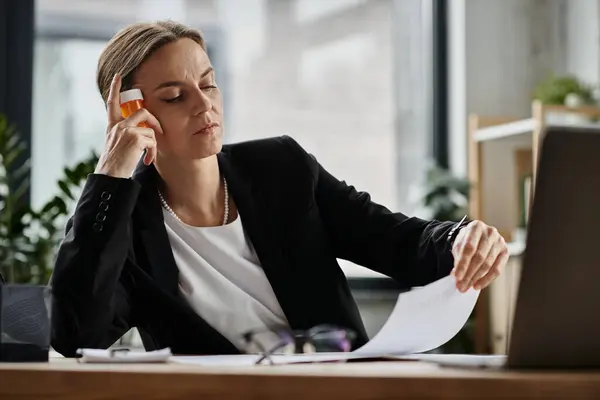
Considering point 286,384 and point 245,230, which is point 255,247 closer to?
point 245,230

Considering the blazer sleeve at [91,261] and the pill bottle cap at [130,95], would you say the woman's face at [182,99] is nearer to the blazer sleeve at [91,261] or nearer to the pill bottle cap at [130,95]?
the pill bottle cap at [130,95]

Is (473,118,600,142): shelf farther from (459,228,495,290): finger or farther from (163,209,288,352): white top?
(459,228,495,290): finger

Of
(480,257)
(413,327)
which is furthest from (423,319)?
(480,257)

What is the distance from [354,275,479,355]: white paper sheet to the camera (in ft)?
3.56

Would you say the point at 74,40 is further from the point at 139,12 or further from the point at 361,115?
the point at 361,115

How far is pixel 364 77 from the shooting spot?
4254 millimetres

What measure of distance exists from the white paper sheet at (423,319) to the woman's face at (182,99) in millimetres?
602

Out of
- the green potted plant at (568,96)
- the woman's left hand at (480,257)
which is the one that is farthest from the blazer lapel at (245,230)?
the green potted plant at (568,96)

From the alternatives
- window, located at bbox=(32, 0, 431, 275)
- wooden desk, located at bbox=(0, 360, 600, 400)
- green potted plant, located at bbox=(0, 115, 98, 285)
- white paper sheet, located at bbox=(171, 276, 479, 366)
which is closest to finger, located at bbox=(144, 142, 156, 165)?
white paper sheet, located at bbox=(171, 276, 479, 366)

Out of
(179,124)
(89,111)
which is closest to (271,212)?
(179,124)

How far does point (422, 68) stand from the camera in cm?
435

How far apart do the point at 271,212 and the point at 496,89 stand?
2.65 m

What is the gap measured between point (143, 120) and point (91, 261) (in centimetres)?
35

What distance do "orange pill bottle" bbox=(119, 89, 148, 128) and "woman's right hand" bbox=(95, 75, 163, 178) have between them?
0.04 ft
